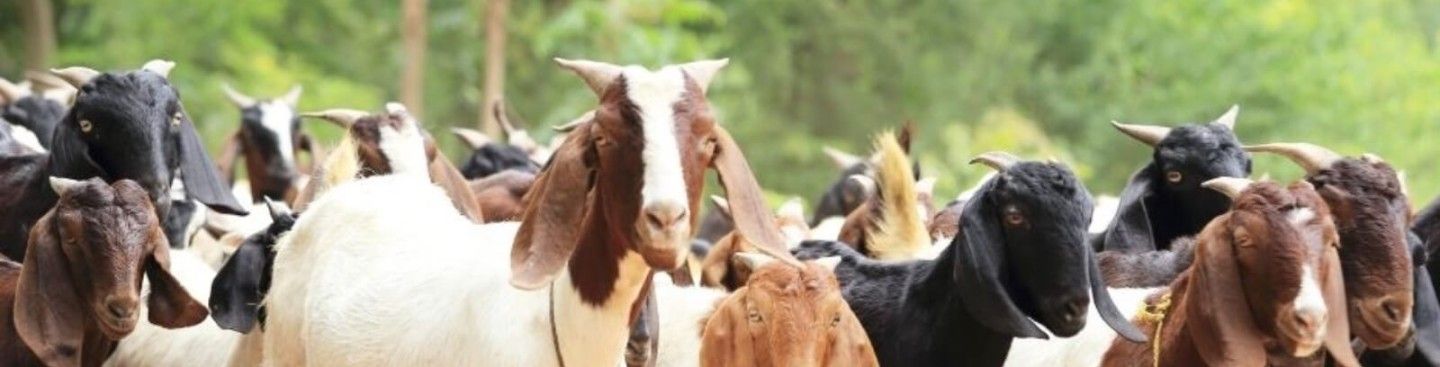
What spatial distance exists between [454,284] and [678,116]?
1213 mm

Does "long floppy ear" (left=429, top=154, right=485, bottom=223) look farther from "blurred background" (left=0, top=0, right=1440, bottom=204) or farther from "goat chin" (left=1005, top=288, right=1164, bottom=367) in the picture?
"blurred background" (left=0, top=0, right=1440, bottom=204)

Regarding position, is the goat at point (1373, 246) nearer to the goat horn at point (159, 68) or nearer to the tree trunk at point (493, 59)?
the goat horn at point (159, 68)

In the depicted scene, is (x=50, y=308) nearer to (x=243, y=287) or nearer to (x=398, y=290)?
(x=243, y=287)

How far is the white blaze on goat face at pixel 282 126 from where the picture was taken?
54.8 feet

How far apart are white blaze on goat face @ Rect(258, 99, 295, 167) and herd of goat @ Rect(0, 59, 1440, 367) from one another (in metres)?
5.06

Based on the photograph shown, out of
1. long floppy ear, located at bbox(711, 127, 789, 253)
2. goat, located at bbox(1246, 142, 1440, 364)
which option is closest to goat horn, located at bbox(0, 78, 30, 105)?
goat, located at bbox(1246, 142, 1440, 364)

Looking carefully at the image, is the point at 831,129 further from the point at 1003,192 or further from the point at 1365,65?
the point at 1003,192

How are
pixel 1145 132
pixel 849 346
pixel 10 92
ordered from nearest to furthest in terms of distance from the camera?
pixel 849 346
pixel 1145 132
pixel 10 92

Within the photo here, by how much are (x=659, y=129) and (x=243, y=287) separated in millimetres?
2925

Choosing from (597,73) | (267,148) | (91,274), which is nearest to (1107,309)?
(597,73)

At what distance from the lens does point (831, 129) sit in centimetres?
3591

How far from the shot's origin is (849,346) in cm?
909

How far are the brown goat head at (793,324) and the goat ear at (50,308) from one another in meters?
2.10

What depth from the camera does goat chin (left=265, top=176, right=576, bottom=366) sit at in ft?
27.2
